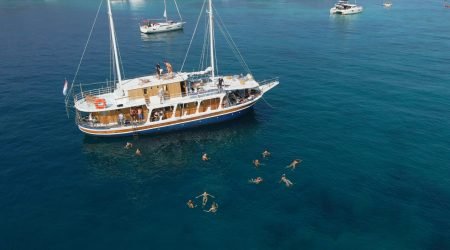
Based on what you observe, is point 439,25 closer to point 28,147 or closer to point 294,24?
point 294,24

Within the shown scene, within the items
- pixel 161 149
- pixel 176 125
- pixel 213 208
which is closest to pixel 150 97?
pixel 176 125

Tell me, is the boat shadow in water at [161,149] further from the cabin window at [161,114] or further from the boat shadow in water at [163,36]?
the boat shadow in water at [163,36]

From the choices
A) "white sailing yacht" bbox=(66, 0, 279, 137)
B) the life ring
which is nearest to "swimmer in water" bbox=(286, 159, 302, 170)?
"white sailing yacht" bbox=(66, 0, 279, 137)

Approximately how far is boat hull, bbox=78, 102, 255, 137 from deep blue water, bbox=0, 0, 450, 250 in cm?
154

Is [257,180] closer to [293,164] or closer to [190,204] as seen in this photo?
[293,164]

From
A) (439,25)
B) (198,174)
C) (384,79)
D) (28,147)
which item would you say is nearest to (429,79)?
(384,79)

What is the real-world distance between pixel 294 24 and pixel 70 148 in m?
119

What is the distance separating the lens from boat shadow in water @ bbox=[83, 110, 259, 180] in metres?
54.2

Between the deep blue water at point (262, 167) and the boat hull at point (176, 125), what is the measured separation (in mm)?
1537

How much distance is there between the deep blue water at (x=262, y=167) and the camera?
41.8 meters

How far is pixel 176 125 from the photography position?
211ft

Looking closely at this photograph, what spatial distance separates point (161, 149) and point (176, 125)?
21.3 ft

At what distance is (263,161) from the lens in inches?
2184

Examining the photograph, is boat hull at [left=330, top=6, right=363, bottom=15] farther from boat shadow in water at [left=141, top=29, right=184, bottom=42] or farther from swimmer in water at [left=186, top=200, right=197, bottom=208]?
swimmer in water at [left=186, top=200, right=197, bottom=208]
